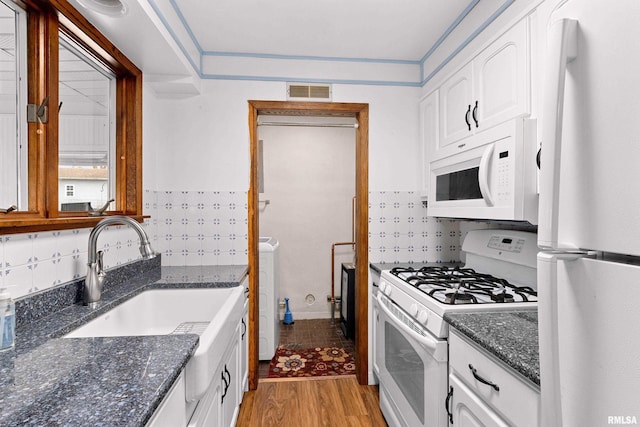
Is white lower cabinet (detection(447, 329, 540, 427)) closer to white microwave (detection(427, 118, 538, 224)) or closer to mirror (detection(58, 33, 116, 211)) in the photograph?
white microwave (detection(427, 118, 538, 224))

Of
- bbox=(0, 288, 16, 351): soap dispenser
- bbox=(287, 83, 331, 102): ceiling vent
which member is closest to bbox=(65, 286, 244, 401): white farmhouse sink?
bbox=(0, 288, 16, 351): soap dispenser

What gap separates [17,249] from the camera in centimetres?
109

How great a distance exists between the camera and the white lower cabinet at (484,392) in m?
→ 0.87

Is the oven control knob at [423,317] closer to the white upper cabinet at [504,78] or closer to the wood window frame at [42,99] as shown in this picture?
the white upper cabinet at [504,78]

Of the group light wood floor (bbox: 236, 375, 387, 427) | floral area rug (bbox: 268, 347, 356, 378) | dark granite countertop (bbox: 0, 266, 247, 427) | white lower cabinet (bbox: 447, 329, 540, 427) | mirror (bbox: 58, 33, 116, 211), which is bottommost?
light wood floor (bbox: 236, 375, 387, 427)

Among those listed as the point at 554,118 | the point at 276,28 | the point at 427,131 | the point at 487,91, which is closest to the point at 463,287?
the point at 487,91

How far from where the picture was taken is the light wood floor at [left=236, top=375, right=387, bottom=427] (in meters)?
1.97

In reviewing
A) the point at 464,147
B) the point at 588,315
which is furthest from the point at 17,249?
the point at 464,147

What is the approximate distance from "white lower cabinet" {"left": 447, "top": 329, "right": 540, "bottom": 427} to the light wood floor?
0.95m

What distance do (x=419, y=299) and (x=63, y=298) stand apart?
4.84ft

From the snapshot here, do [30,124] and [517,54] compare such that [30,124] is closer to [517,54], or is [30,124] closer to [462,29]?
[517,54]

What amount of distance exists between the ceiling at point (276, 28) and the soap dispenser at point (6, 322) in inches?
44.9

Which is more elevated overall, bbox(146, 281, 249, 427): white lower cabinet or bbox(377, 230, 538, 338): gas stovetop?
bbox(377, 230, 538, 338): gas stovetop

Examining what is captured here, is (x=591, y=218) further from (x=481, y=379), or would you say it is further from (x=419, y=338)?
(x=419, y=338)
